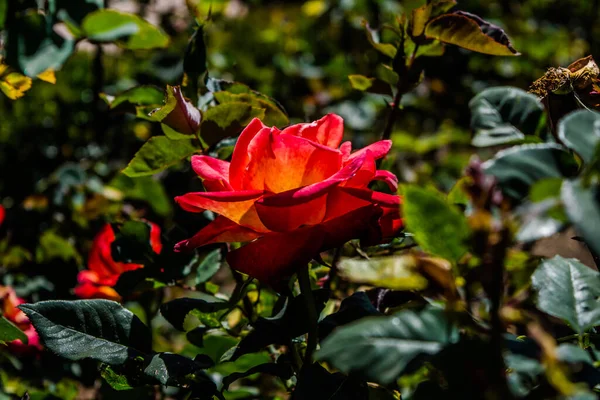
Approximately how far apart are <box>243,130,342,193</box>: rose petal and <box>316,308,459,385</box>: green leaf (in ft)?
0.76

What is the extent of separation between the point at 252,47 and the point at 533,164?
206 centimetres

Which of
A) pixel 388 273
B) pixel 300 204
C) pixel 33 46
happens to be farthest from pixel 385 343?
pixel 33 46

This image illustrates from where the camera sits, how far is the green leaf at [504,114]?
2.05 feet

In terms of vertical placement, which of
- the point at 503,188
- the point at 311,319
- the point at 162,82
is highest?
the point at 503,188

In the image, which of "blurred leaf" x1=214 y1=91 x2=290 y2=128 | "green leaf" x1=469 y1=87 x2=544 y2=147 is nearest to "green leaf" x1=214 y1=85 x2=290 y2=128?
"blurred leaf" x1=214 y1=91 x2=290 y2=128

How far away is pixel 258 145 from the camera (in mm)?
660

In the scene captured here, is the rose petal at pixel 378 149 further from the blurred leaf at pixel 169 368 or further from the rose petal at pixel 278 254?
the blurred leaf at pixel 169 368

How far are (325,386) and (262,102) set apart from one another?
420mm

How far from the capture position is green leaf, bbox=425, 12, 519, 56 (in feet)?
2.78

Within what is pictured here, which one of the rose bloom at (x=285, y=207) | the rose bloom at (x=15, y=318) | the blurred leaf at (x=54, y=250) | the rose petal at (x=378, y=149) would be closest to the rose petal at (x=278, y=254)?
the rose bloom at (x=285, y=207)

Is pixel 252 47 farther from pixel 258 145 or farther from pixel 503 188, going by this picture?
pixel 503 188

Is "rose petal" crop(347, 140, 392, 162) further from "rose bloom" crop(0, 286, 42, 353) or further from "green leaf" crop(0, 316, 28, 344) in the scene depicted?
"rose bloom" crop(0, 286, 42, 353)

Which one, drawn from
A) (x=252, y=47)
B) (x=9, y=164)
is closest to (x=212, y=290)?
(x=9, y=164)

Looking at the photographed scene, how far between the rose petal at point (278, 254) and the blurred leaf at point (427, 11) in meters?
0.39
